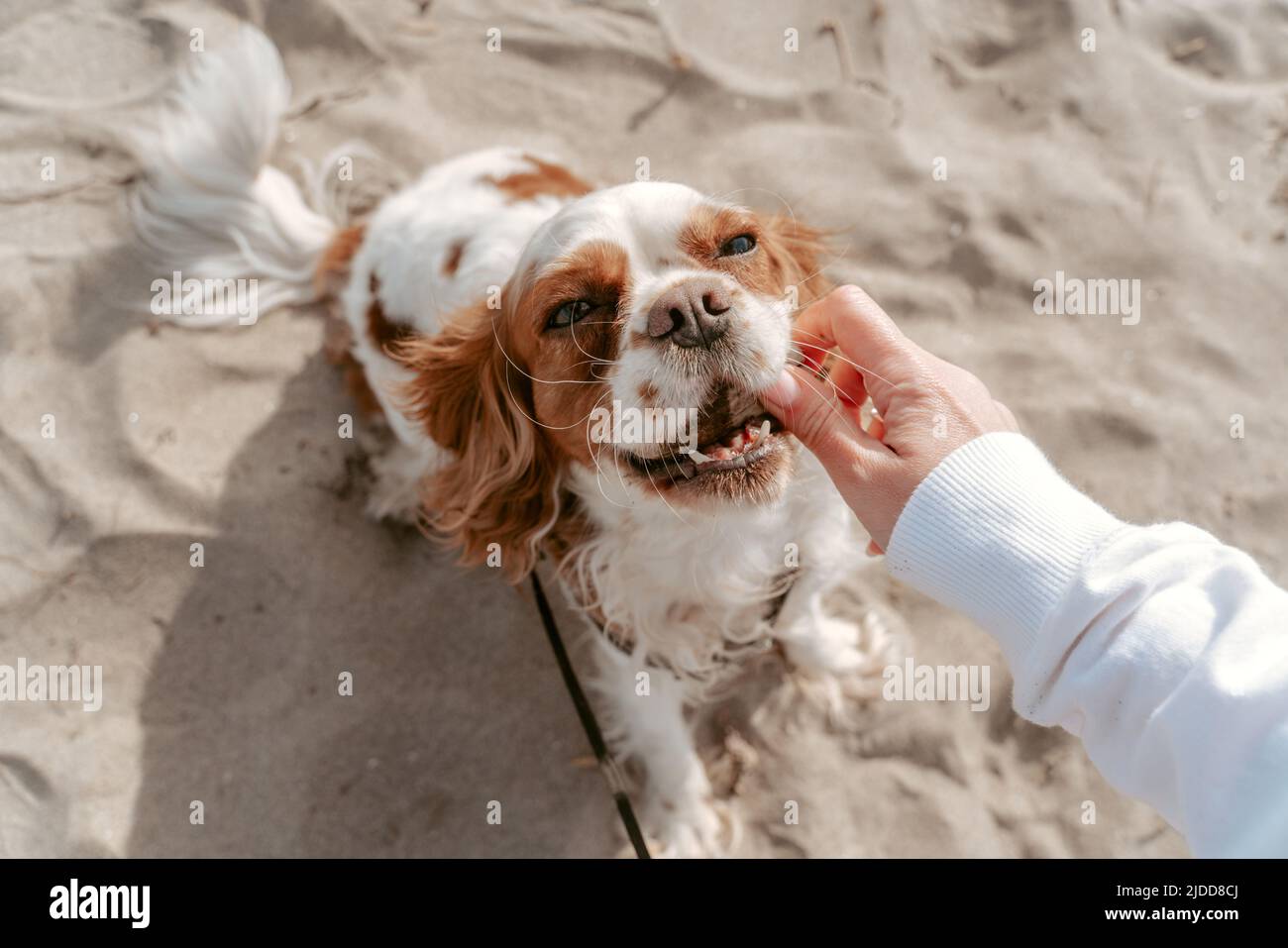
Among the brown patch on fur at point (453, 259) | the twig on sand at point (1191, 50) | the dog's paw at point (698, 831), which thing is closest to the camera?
the brown patch on fur at point (453, 259)

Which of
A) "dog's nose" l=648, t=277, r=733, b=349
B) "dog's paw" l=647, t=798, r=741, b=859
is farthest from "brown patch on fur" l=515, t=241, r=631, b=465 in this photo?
"dog's paw" l=647, t=798, r=741, b=859

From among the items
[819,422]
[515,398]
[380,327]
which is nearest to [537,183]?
[380,327]

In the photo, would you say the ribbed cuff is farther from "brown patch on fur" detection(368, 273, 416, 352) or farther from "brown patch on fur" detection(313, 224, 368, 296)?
"brown patch on fur" detection(313, 224, 368, 296)

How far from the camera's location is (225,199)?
333 cm

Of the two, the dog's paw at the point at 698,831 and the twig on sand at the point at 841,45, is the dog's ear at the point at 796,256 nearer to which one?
the twig on sand at the point at 841,45

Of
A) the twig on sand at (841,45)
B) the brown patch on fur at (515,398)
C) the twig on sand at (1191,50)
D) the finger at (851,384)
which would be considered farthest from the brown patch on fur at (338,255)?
the twig on sand at (1191,50)

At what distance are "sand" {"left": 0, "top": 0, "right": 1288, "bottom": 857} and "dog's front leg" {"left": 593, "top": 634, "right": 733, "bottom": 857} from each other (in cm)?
12

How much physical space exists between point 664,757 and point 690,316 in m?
1.64

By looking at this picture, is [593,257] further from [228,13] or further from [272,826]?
[228,13]

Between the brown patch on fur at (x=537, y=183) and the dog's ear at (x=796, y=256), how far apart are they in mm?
645

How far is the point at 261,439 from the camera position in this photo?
10.8ft

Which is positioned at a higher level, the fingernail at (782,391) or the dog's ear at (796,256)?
the dog's ear at (796,256)

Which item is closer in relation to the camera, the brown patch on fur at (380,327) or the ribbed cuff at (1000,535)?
the ribbed cuff at (1000,535)

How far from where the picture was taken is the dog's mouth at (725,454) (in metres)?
1.96
